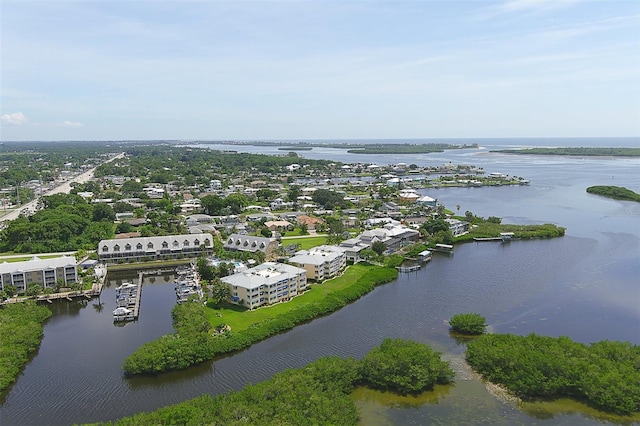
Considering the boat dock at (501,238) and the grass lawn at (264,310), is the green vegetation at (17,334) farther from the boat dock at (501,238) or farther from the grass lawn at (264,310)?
the boat dock at (501,238)

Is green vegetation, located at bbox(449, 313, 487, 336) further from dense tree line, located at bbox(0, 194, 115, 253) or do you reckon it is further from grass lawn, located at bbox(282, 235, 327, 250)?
dense tree line, located at bbox(0, 194, 115, 253)

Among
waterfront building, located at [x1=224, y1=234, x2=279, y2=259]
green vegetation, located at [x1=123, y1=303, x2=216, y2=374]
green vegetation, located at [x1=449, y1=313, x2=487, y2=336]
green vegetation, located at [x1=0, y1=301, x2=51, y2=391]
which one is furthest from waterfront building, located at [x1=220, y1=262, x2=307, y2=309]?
green vegetation, located at [x1=0, y1=301, x2=51, y2=391]

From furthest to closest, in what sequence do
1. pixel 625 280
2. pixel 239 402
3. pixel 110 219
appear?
pixel 110 219 → pixel 625 280 → pixel 239 402

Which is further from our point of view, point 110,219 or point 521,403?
point 110,219

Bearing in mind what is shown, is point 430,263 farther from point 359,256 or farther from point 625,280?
point 625,280

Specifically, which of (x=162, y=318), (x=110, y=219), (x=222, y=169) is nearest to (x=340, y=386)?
(x=162, y=318)

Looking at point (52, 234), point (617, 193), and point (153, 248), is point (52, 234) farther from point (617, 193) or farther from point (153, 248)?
point (617, 193)

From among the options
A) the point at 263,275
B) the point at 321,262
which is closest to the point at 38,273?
the point at 263,275
